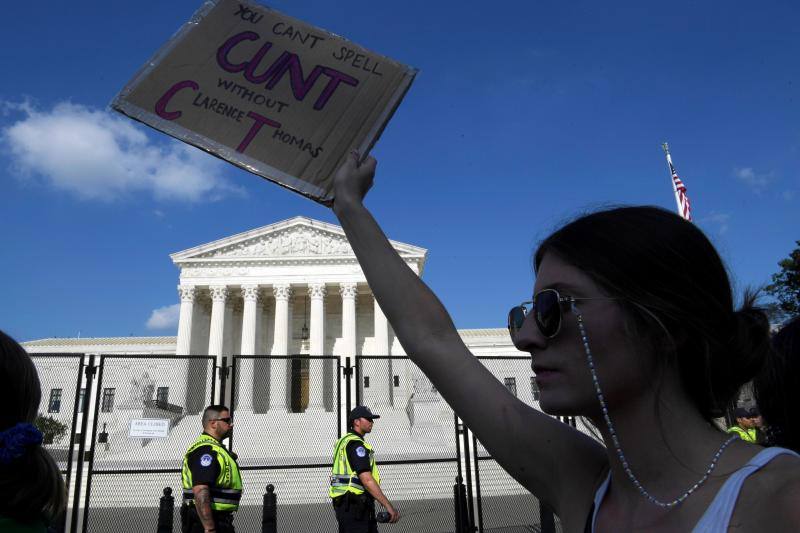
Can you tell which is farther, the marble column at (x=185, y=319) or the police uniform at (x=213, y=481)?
the marble column at (x=185, y=319)

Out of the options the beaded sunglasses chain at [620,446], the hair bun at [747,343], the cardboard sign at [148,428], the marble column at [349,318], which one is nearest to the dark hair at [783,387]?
the hair bun at [747,343]

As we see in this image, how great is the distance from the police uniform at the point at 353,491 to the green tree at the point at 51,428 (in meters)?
5.35

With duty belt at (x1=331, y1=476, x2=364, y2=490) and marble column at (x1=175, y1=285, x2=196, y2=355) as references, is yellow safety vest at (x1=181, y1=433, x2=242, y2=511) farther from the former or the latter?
marble column at (x1=175, y1=285, x2=196, y2=355)

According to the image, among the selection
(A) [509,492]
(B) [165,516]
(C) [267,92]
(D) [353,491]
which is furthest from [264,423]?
(C) [267,92]

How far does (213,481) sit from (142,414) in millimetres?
5741

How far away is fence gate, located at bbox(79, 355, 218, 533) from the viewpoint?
9141 millimetres

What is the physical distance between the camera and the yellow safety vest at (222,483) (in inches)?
237

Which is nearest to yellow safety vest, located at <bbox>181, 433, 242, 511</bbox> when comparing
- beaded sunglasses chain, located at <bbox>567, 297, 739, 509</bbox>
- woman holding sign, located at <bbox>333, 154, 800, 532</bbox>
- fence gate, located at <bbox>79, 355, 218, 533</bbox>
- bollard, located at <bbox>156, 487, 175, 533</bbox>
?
bollard, located at <bbox>156, 487, 175, 533</bbox>

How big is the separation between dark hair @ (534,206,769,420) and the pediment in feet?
157

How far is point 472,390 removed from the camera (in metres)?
1.62

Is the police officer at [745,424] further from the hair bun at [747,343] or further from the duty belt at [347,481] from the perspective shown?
the hair bun at [747,343]

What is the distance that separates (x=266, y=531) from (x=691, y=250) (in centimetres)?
871

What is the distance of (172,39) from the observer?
2121mm

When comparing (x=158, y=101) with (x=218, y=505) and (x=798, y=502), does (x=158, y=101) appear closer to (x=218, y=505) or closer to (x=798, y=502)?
(x=798, y=502)
